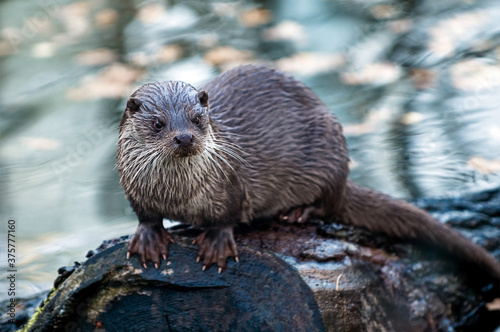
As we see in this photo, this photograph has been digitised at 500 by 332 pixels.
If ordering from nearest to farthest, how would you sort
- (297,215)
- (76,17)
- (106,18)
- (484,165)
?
(297,215) < (484,165) < (106,18) < (76,17)

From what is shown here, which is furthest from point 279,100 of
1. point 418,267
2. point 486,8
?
point 486,8

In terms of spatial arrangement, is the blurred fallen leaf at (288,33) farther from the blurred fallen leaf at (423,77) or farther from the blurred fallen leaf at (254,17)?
the blurred fallen leaf at (423,77)

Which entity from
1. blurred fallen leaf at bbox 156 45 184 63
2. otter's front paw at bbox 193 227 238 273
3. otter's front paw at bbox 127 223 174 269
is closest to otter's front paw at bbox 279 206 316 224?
otter's front paw at bbox 193 227 238 273

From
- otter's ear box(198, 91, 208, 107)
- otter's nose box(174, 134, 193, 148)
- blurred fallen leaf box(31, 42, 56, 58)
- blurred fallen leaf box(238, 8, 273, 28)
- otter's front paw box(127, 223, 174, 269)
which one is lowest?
otter's front paw box(127, 223, 174, 269)

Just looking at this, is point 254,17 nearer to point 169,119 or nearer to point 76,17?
point 76,17

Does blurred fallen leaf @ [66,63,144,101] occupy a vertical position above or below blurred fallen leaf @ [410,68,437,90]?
above

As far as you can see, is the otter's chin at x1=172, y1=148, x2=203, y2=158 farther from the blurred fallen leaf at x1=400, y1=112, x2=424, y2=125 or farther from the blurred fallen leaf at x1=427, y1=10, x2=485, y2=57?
the blurred fallen leaf at x1=427, y1=10, x2=485, y2=57

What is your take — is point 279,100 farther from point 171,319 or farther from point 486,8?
point 486,8

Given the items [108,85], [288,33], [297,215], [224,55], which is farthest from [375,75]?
[297,215]

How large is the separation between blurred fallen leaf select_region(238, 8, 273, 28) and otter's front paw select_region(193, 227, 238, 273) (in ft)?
14.6

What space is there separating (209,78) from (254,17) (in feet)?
4.77

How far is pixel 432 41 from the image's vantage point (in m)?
6.56

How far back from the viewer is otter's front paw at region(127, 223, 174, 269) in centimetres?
241

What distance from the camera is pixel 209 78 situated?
5.60 m
